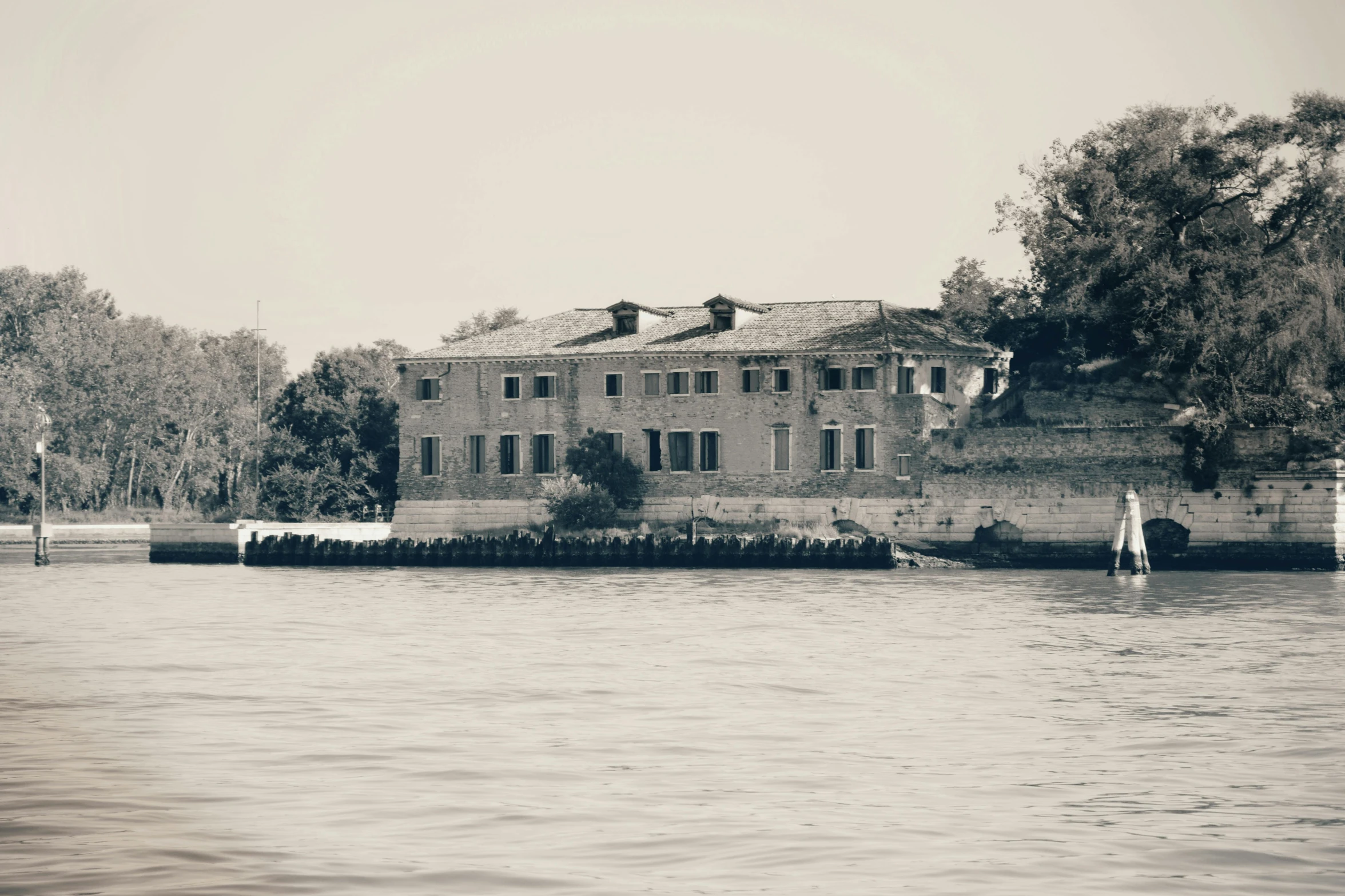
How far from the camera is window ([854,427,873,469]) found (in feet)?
160

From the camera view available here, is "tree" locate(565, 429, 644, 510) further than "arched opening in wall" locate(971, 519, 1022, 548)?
Yes

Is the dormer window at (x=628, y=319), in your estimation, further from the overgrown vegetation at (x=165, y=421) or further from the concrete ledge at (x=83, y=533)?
the concrete ledge at (x=83, y=533)

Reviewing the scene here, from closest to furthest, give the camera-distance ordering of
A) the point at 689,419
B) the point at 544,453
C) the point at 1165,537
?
the point at 1165,537 < the point at 689,419 < the point at 544,453

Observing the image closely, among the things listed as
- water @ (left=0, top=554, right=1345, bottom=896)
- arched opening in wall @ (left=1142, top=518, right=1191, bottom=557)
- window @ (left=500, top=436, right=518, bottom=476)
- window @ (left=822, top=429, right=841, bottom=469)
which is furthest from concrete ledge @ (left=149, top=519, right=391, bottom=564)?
arched opening in wall @ (left=1142, top=518, right=1191, bottom=557)

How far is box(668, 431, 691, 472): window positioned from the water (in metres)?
20.6

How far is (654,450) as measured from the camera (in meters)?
51.7

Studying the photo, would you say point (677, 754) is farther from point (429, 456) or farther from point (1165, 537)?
point (429, 456)

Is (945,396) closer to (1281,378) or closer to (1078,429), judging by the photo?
(1078,429)

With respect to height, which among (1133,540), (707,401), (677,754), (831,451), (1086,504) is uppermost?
(707,401)

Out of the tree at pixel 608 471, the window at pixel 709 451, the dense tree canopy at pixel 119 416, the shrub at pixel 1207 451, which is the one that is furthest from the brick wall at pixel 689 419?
the dense tree canopy at pixel 119 416

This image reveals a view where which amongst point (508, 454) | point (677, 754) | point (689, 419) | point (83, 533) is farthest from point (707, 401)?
point (677, 754)

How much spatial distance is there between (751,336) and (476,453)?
30.8ft

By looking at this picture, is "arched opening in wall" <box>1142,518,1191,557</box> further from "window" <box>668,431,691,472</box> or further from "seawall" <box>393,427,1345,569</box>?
"window" <box>668,431,691,472</box>

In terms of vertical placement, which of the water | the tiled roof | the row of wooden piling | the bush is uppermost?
the tiled roof
